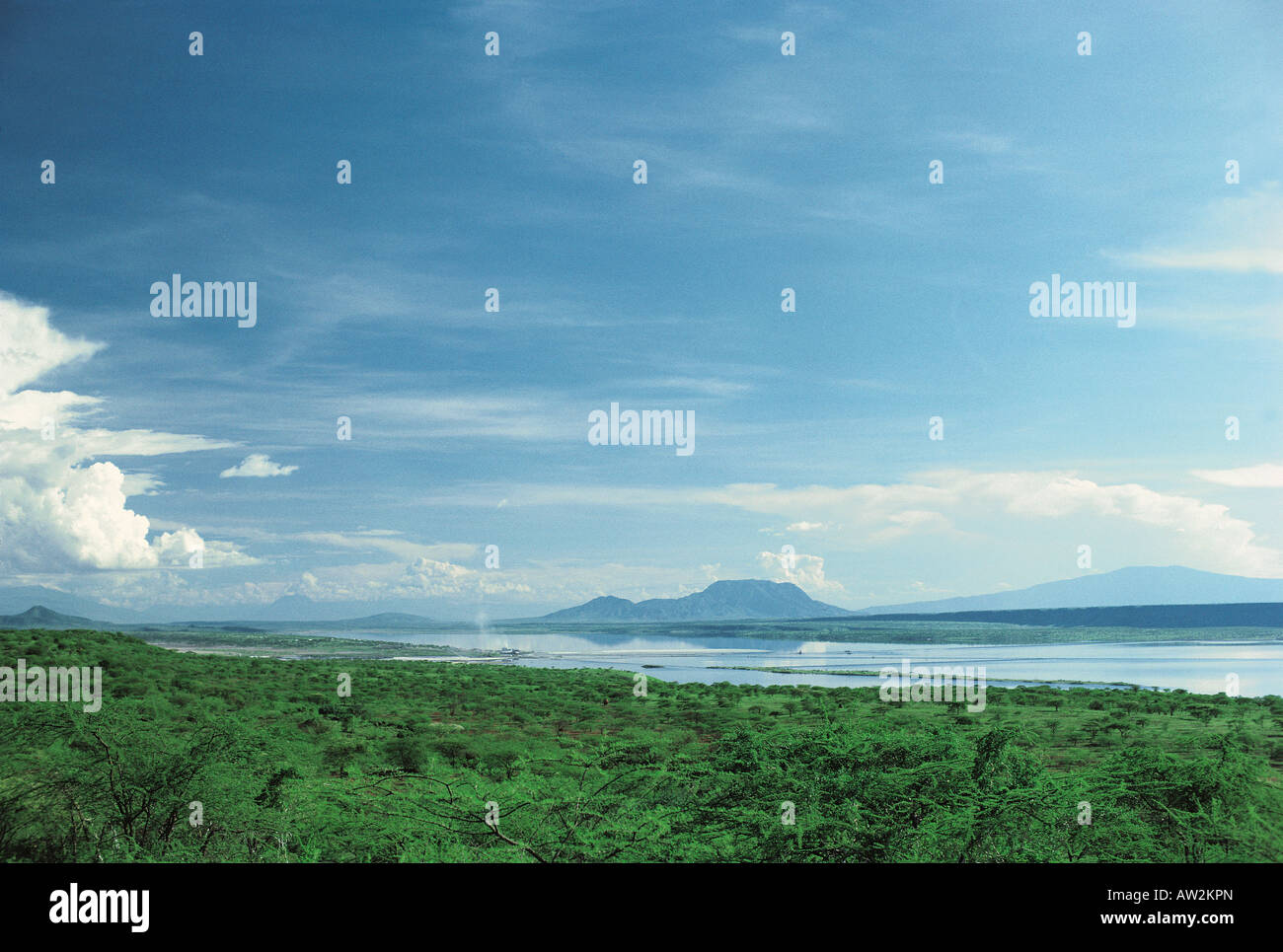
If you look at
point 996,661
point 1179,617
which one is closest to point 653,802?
point 996,661

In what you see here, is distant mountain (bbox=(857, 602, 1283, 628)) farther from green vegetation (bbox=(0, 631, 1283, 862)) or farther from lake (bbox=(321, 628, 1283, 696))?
green vegetation (bbox=(0, 631, 1283, 862))

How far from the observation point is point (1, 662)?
4041 cm

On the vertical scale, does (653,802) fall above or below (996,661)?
above

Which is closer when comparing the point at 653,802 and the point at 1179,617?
the point at 653,802

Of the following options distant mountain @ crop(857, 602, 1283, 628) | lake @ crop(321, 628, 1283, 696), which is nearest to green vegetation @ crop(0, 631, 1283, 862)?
lake @ crop(321, 628, 1283, 696)

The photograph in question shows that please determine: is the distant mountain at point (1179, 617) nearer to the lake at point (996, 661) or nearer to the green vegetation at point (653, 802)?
the lake at point (996, 661)

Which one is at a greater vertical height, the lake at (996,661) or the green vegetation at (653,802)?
the green vegetation at (653,802)

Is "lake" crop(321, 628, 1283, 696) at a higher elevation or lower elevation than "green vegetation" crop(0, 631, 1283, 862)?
lower

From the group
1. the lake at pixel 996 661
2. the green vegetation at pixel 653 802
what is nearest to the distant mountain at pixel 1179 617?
the lake at pixel 996 661

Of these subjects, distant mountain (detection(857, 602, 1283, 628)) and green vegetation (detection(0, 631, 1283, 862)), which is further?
distant mountain (detection(857, 602, 1283, 628))

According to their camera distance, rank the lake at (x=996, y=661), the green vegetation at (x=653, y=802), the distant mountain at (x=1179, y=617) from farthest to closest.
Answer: the distant mountain at (x=1179, y=617)
the lake at (x=996, y=661)
the green vegetation at (x=653, y=802)

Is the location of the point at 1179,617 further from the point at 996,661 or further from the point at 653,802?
the point at 653,802

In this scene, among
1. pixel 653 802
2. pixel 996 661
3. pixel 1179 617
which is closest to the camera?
pixel 653 802
